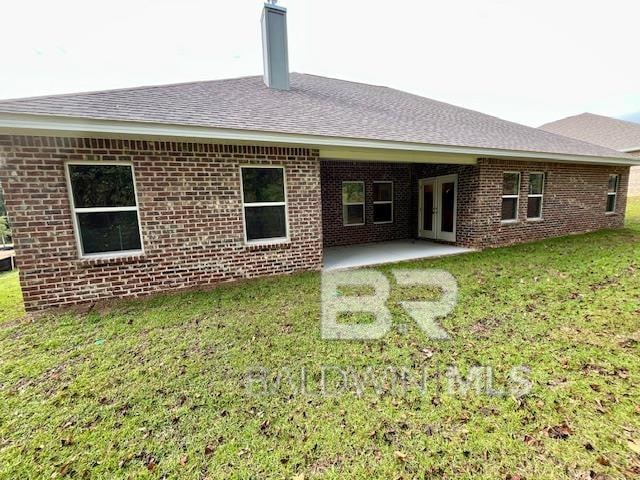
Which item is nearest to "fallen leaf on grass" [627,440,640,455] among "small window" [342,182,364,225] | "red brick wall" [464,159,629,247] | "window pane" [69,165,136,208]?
"window pane" [69,165,136,208]

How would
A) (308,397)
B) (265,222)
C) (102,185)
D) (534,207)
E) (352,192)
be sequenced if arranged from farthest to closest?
(352,192) < (534,207) < (265,222) < (102,185) < (308,397)

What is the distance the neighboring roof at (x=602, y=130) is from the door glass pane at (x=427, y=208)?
1809cm

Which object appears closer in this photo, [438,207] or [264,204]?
[264,204]

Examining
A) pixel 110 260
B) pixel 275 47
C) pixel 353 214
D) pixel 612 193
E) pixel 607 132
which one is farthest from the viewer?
pixel 607 132

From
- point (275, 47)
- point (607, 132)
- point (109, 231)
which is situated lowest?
point (109, 231)

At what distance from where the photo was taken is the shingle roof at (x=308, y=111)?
193 inches

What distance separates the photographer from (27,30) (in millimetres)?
8922

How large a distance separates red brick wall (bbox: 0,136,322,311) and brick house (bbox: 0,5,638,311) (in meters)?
0.02

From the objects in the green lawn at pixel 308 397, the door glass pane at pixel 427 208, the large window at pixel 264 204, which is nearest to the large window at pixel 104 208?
the green lawn at pixel 308 397

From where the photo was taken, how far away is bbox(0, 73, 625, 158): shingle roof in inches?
193

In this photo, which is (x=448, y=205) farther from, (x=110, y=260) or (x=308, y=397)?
(x=110, y=260)

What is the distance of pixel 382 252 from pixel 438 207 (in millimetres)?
2841

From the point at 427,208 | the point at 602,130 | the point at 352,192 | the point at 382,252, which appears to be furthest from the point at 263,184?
the point at 602,130

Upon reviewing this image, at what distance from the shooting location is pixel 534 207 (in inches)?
368
